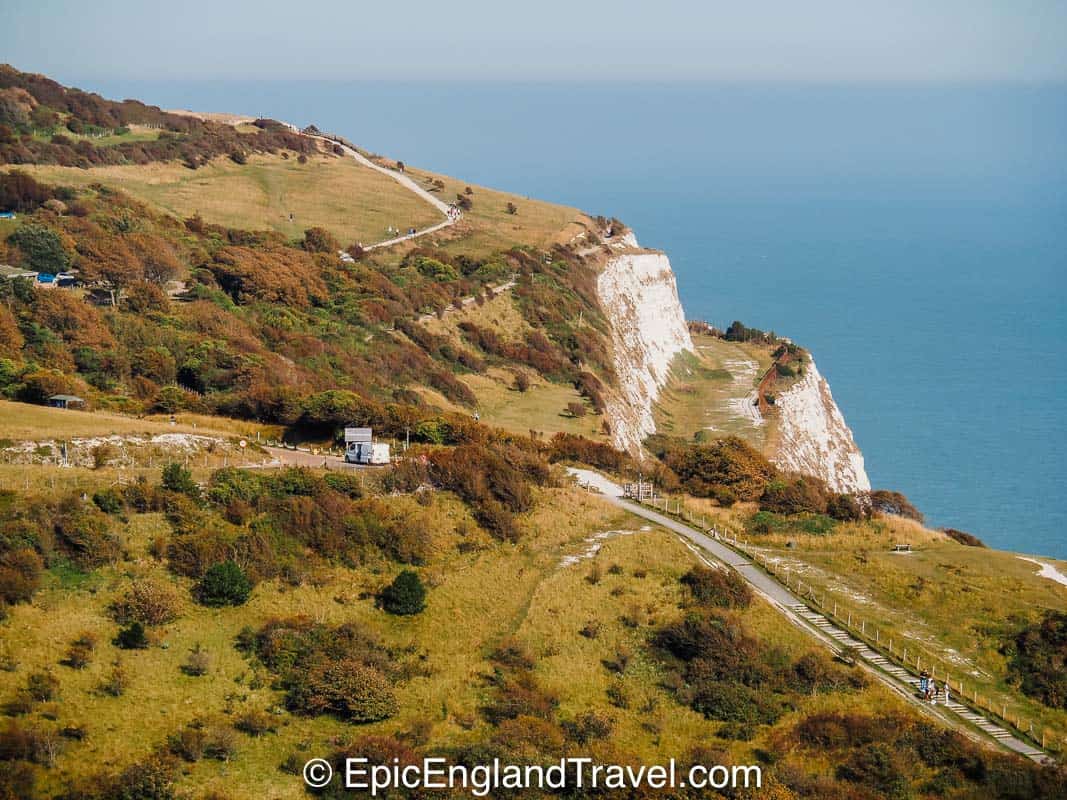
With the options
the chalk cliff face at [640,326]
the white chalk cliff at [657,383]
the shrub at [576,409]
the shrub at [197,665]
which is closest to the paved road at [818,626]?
the shrub at [197,665]

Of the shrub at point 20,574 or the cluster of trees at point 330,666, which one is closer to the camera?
the cluster of trees at point 330,666

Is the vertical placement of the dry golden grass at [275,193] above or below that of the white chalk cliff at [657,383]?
above

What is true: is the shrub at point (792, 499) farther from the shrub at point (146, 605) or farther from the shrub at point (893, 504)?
the shrub at point (146, 605)

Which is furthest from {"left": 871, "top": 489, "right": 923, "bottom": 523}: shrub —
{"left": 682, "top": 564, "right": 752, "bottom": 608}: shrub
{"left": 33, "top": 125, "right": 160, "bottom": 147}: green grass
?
{"left": 33, "top": 125, "right": 160, "bottom": 147}: green grass

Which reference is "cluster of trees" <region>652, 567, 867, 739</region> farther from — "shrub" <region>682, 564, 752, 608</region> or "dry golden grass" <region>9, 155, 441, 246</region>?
"dry golden grass" <region>9, 155, 441, 246</region>

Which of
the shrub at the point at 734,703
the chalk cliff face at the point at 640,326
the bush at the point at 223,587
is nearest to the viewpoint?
the shrub at the point at 734,703

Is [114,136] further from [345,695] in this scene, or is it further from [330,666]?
[345,695]
